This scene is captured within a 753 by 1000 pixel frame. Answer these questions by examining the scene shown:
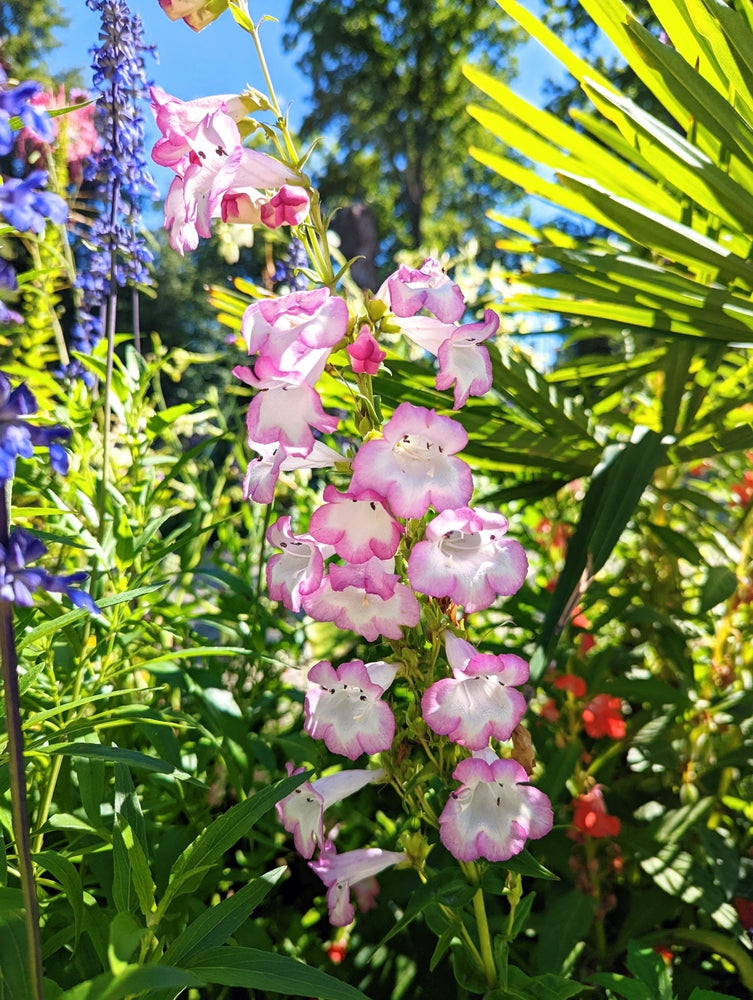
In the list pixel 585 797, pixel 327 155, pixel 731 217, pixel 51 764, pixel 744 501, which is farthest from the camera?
pixel 327 155

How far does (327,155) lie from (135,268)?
1698 cm

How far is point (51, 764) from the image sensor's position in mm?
957

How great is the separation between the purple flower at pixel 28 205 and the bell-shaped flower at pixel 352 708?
0.43 meters

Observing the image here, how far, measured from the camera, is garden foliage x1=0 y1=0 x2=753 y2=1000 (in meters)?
0.66

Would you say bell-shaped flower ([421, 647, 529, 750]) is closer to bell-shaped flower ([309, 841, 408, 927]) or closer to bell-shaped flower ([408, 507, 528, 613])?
bell-shaped flower ([408, 507, 528, 613])

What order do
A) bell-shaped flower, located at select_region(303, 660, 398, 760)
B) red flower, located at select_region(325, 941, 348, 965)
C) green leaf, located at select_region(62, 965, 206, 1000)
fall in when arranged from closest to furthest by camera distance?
green leaf, located at select_region(62, 965, 206, 1000) < bell-shaped flower, located at select_region(303, 660, 398, 760) < red flower, located at select_region(325, 941, 348, 965)

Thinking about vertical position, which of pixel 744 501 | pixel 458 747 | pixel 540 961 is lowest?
pixel 540 961

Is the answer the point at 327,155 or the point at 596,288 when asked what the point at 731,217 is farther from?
the point at 327,155

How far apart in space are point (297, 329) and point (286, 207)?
126 millimetres

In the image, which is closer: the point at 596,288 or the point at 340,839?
the point at 596,288

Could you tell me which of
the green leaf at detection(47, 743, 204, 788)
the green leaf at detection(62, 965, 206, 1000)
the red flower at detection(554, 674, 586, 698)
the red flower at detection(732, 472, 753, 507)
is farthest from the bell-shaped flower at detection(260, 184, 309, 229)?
the red flower at detection(732, 472, 753, 507)

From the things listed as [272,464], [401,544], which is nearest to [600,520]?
[401,544]

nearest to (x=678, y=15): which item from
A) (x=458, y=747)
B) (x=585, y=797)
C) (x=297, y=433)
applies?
(x=297, y=433)

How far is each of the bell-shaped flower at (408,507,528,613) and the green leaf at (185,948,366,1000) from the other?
0.96 ft
